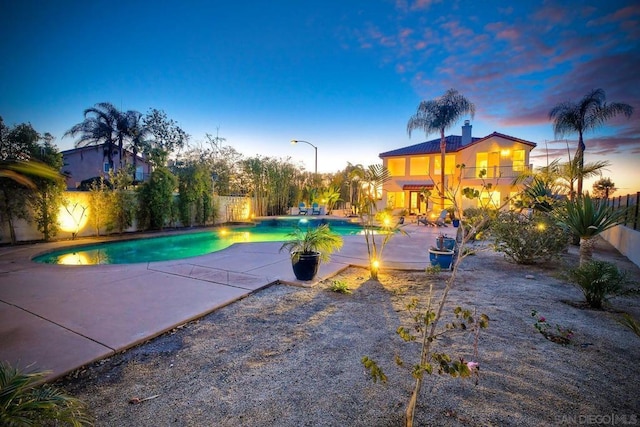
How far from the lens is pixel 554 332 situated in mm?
3209

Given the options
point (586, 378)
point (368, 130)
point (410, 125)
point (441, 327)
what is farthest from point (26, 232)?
point (410, 125)

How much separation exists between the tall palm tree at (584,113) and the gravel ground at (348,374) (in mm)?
14362

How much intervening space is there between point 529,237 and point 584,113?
40.3ft

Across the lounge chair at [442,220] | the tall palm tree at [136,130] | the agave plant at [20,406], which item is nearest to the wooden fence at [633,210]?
the lounge chair at [442,220]

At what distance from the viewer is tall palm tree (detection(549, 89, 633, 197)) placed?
13.2 m

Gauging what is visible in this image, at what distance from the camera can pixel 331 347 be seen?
9.51ft

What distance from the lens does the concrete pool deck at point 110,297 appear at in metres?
2.76

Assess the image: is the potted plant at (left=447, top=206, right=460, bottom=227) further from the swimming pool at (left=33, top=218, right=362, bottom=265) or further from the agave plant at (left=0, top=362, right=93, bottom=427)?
the agave plant at (left=0, top=362, right=93, bottom=427)

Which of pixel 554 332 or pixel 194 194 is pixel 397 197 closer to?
pixel 194 194

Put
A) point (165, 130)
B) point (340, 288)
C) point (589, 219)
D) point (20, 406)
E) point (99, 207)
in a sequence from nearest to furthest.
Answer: point (20, 406), point (340, 288), point (589, 219), point (99, 207), point (165, 130)

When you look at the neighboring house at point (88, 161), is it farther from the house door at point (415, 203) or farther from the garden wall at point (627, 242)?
the garden wall at point (627, 242)

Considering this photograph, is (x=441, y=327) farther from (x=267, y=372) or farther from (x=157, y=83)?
(x=157, y=83)

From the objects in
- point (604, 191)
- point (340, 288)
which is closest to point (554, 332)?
point (340, 288)

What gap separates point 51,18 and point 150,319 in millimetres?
8633
